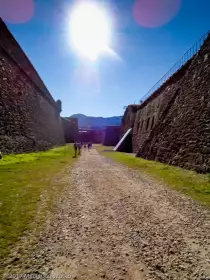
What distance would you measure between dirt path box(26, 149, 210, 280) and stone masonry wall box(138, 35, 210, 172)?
5707 mm

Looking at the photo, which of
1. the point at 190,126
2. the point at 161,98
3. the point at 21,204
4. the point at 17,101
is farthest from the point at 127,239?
the point at 161,98

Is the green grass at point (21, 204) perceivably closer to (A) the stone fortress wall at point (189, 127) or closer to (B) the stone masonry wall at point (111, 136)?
(A) the stone fortress wall at point (189, 127)

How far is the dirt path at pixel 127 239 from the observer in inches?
125

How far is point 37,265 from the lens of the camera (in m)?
3.23

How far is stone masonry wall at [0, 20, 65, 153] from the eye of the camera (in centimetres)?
1659

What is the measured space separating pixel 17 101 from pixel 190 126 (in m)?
14.8

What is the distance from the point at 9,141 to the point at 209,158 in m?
13.7

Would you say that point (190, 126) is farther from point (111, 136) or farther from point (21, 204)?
point (111, 136)

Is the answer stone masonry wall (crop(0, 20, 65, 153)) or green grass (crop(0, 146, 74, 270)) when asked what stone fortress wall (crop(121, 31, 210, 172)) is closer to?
green grass (crop(0, 146, 74, 270))

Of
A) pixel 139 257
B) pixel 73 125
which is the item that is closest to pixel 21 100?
pixel 139 257

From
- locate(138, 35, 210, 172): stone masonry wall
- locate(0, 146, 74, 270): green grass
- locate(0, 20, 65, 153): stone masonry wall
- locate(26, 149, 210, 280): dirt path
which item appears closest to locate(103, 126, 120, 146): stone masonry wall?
locate(0, 20, 65, 153): stone masonry wall

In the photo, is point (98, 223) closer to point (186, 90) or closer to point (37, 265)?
point (37, 265)

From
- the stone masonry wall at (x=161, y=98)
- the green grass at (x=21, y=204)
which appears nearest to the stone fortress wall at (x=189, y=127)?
the stone masonry wall at (x=161, y=98)

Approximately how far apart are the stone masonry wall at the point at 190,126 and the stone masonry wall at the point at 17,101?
11.6 meters
